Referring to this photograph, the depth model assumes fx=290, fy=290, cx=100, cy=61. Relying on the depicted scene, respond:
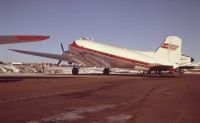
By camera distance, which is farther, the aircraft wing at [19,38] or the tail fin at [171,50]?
the tail fin at [171,50]

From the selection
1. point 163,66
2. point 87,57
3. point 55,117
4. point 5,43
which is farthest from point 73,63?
point 55,117

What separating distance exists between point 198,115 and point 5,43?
563 inches

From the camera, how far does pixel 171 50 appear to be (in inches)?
1591

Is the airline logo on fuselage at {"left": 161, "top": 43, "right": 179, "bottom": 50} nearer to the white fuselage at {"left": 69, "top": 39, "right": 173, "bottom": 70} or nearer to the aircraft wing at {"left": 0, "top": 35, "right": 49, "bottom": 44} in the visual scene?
the white fuselage at {"left": 69, "top": 39, "right": 173, "bottom": 70}

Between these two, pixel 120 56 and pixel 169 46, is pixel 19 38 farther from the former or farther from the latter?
pixel 169 46

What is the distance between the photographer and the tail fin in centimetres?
4000

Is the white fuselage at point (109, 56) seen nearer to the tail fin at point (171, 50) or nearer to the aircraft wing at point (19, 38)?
the tail fin at point (171, 50)

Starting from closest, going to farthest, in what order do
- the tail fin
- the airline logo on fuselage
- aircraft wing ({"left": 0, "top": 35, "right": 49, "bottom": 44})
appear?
aircraft wing ({"left": 0, "top": 35, "right": 49, "bottom": 44}) < the tail fin < the airline logo on fuselage

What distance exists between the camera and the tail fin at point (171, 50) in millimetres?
40000

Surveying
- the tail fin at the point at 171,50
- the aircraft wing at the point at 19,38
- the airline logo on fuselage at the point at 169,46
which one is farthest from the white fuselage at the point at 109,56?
the aircraft wing at the point at 19,38

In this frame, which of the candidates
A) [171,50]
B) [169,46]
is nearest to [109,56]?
[169,46]

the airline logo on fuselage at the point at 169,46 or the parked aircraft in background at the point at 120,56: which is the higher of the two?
the airline logo on fuselage at the point at 169,46

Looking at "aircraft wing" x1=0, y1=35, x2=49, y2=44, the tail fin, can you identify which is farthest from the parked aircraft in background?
"aircraft wing" x1=0, y1=35, x2=49, y2=44

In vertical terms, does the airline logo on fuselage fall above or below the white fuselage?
above
